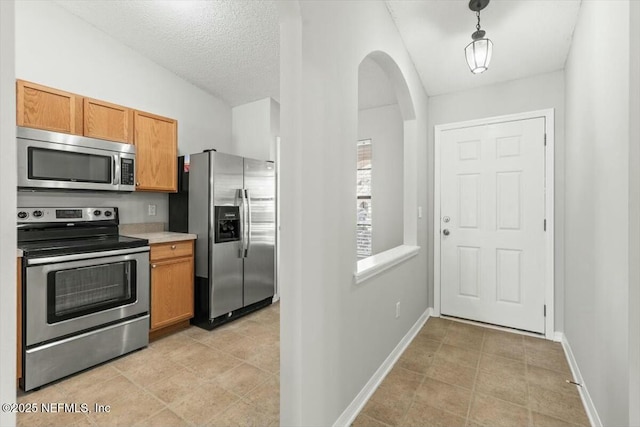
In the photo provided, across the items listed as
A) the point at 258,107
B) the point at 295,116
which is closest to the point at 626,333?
the point at 295,116

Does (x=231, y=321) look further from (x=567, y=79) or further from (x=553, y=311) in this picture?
(x=567, y=79)

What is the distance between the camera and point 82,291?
2195mm

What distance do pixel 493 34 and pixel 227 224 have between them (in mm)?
2906

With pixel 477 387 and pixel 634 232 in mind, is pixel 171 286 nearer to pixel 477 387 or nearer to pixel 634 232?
pixel 477 387

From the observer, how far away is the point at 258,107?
3.94 m

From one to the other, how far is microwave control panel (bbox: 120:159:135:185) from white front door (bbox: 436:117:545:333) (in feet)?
10.2

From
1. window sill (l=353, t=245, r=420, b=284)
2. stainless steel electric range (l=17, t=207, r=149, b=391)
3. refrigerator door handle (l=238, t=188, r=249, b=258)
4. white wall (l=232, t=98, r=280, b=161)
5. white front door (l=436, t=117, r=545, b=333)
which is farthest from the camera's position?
white wall (l=232, t=98, r=280, b=161)

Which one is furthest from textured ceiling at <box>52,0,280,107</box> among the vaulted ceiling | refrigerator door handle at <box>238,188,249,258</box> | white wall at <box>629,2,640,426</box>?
white wall at <box>629,2,640,426</box>

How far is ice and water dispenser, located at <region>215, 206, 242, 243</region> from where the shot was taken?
3014mm

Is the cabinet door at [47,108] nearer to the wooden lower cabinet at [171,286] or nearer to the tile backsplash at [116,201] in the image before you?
the tile backsplash at [116,201]

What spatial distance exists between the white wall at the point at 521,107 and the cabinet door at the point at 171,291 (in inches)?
102

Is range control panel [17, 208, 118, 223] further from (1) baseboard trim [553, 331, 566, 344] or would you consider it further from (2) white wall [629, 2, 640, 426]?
(1) baseboard trim [553, 331, 566, 344]

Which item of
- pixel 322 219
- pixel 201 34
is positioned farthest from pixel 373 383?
pixel 201 34
